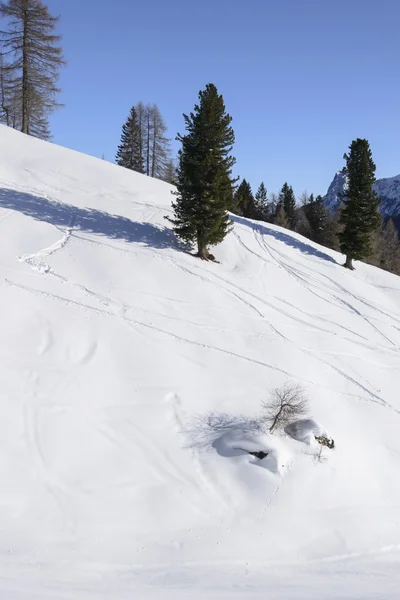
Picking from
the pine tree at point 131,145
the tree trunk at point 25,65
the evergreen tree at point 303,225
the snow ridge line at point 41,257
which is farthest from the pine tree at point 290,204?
the snow ridge line at point 41,257

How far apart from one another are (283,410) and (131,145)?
44.1 meters

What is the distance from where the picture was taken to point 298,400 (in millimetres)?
11359

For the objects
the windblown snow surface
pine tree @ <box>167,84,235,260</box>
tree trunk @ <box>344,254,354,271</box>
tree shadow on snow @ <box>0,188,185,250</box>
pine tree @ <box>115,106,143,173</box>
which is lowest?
the windblown snow surface

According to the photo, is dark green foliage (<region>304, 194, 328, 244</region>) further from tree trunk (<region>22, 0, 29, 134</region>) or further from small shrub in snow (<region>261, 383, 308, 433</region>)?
small shrub in snow (<region>261, 383, 308, 433</region>)

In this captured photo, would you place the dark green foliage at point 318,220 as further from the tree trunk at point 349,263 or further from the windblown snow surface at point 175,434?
the windblown snow surface at point 175,434

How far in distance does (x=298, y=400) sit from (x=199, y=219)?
12.0 meters

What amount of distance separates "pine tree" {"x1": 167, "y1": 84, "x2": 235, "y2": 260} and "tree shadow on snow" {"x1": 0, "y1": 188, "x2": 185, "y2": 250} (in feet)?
6.42

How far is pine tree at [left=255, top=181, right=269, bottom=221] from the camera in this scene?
62231 mm

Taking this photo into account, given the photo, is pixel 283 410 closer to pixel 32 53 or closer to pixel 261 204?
pixel 32 53

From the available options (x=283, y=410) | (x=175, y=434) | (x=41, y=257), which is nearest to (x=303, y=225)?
(x=41, y=257)

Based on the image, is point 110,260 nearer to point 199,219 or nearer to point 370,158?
point 199,219

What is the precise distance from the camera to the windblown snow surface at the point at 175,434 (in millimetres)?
6566

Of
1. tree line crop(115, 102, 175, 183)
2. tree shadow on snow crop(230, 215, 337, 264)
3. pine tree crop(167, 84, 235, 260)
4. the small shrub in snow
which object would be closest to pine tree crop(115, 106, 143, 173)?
tree line crop(115, 102, 175, 183)

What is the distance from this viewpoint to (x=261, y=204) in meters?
66.2
